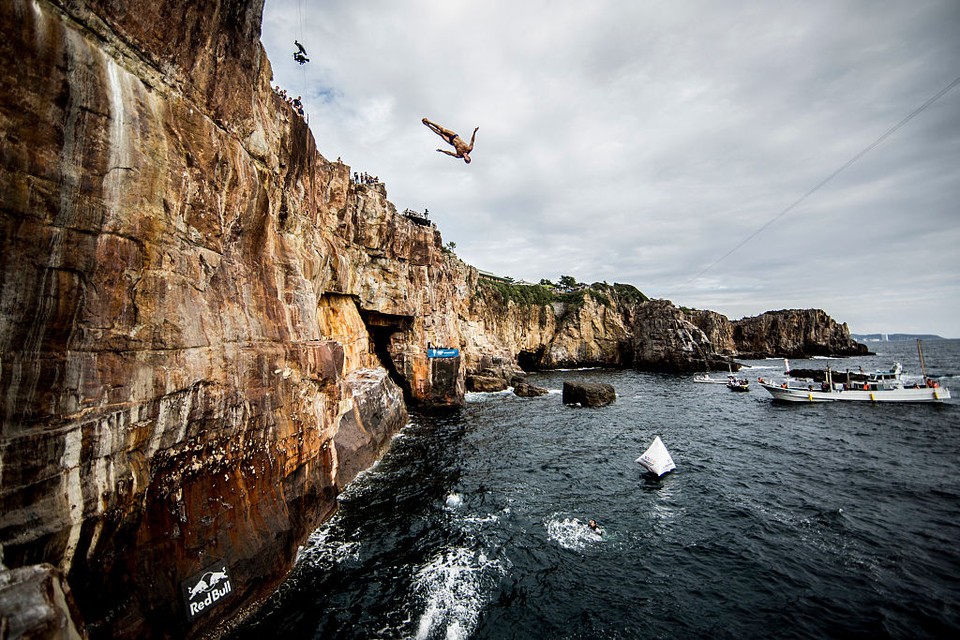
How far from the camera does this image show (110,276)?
6.89 meters

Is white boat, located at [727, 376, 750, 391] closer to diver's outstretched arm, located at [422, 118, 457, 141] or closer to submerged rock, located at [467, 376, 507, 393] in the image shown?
submerged rock, located at [467, 376, 507, 393]

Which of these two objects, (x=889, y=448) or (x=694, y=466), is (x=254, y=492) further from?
(x=889, y=448)

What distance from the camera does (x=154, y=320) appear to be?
24.8 ft

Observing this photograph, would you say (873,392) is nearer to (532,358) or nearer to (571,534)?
(571,534)

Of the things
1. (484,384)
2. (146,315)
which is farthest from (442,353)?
(146,315)

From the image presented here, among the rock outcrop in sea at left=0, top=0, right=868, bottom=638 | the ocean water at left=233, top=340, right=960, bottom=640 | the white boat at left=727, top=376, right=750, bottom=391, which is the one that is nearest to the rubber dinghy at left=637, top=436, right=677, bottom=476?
the ocean water at left=233, top=340, right=960, bottom=640

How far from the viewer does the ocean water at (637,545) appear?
30.6 ft

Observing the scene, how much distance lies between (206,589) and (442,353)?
27.4m

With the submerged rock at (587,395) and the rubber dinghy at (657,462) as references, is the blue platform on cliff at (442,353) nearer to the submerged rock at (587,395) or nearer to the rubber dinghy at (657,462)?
the submerged rock at (587,395)

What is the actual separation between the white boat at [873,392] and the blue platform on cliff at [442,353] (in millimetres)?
31711

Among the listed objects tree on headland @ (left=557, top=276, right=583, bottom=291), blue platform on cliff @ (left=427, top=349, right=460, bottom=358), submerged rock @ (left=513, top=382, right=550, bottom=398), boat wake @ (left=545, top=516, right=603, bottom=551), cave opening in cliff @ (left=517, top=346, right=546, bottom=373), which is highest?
tree on headland @ (left=557, top=276, right=583, bottom=291)

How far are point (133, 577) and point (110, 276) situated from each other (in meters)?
5.54

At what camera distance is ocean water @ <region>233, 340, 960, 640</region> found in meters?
9.32

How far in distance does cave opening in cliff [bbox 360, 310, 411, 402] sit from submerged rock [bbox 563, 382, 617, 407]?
625 inches
